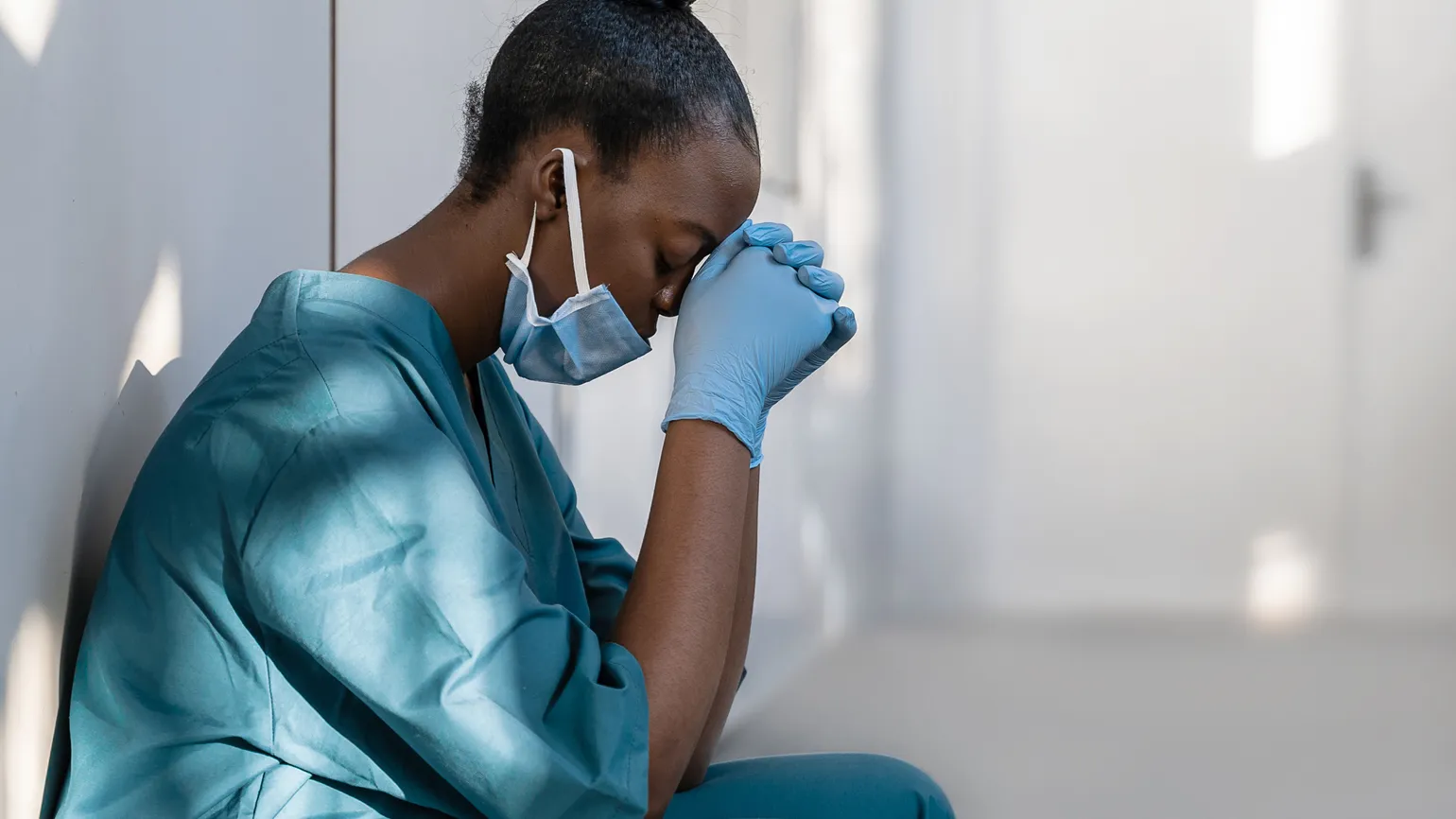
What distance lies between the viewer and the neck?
980 mm

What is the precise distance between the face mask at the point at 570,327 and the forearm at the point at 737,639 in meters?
0.19

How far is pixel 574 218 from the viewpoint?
3.19 feet

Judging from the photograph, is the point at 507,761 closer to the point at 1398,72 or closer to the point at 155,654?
the point at 155,654

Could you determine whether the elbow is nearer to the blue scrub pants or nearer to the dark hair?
the blue scrub pants

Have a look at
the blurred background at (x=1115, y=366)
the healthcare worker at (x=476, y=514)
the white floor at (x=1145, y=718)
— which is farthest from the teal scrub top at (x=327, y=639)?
the blurred background at (x=1115, y=366)

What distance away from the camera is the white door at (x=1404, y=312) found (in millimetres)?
3133

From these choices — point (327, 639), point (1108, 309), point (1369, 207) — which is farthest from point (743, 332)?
point (1369, 207)

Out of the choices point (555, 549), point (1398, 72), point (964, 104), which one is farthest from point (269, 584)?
point (1398, 72)

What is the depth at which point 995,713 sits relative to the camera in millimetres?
2562

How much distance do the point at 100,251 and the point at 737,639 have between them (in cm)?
65

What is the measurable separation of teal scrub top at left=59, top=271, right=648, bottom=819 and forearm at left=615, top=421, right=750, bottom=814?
1.3 inches

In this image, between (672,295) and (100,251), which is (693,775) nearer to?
(672,295)

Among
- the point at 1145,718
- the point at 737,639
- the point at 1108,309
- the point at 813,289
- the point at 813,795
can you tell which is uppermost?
the point at 813,289

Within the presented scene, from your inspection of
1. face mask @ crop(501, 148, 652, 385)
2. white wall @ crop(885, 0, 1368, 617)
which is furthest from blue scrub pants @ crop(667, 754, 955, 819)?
white wall @ crop(885, 0, 1368, 617)
